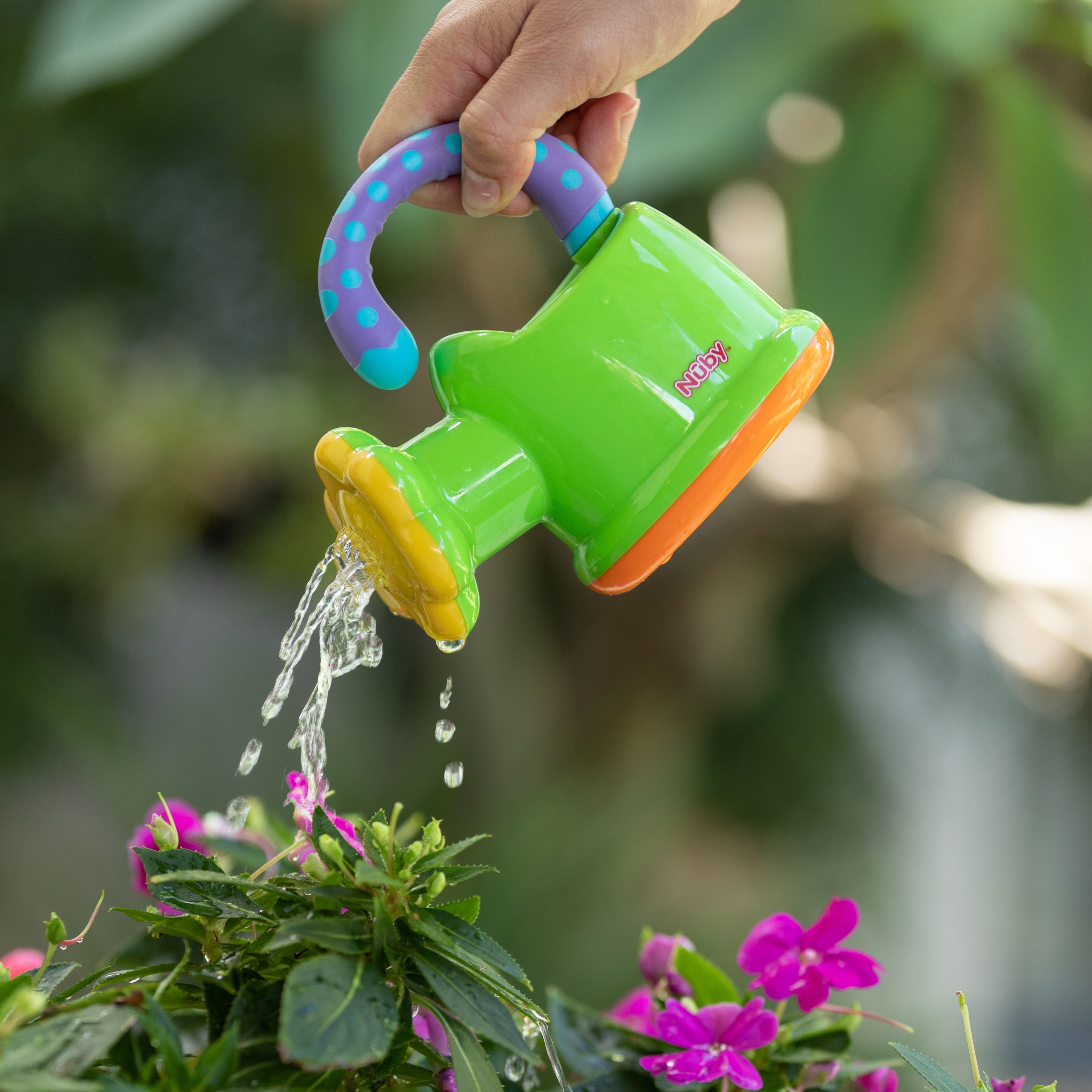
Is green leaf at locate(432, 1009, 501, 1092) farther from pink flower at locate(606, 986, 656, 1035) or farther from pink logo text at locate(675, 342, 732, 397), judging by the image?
pink logo text at locate(675, 342, 732, 397)

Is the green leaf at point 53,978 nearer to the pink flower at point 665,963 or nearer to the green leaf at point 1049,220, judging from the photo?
the pink flower at point 665,963

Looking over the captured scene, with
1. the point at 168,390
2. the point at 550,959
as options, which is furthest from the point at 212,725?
Result: the point at 550,959

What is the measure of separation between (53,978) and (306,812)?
0.11 m

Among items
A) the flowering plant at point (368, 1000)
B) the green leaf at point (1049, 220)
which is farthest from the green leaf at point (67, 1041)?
the green leaf at point (1049, 220)

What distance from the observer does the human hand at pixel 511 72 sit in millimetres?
460

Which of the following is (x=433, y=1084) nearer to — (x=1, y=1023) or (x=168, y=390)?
(x=1, y=1023)

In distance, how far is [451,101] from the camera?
0.50 meters

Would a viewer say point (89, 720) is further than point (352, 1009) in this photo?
Yes

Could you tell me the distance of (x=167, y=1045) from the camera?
1.01ft

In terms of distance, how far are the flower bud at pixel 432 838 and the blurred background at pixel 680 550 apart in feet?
3.84

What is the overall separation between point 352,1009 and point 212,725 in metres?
2.33

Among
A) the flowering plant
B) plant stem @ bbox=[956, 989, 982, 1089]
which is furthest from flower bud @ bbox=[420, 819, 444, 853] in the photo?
plant stem @ bbox=[956, 989, 982, 1089]

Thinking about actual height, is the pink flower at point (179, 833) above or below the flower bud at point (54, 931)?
below

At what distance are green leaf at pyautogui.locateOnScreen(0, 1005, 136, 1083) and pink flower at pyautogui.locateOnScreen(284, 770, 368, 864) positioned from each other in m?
0.10
